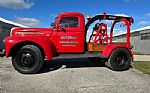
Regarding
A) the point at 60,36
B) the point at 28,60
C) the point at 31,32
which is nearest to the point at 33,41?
the point at 28,60

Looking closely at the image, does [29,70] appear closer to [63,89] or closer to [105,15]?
[63,89]

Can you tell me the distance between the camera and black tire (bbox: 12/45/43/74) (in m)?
7.52

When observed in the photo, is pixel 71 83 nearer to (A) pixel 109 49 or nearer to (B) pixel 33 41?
(B) pixel 33 41

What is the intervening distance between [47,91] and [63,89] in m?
0.44

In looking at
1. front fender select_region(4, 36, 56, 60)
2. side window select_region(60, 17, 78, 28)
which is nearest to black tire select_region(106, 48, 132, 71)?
side window select_region(60, 17, 78, 28)

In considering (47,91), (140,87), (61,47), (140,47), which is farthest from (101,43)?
(140,47)

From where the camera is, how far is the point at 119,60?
28.6 ft

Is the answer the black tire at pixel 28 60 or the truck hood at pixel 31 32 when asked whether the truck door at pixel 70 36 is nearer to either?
the truck hood at pixel 31 32

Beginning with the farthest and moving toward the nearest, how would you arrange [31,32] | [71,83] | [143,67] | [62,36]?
[143,67] < [62,36] < [31,32] < [71,83]

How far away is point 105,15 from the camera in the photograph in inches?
353

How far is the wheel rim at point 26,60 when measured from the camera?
24.9 feet

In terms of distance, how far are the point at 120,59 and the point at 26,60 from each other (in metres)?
3.74

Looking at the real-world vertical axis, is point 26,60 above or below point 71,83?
above

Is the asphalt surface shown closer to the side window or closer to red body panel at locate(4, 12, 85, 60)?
red body panel at locate(4, 12, 85, 60)
